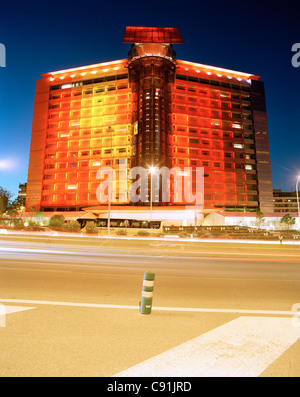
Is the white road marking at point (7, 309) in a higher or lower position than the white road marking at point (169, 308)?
higher

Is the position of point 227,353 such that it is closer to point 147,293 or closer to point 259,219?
point 147,293

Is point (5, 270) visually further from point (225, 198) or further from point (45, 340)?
point (225, 198)

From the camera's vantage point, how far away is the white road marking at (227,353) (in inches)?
103

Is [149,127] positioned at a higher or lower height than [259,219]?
higher

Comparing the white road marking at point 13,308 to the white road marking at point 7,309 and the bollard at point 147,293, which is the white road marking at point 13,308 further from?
the bollard at point 147,293

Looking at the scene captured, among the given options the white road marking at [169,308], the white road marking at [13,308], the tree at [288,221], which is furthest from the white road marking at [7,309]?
the tree at [288,221]

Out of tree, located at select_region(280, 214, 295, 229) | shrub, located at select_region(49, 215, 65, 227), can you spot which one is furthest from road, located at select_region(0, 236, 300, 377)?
tree, located at select_region(280, 214, 295, 229)

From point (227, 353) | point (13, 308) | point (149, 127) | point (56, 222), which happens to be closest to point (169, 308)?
point (227, 353)

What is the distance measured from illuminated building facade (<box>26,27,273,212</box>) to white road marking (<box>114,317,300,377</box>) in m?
53.1

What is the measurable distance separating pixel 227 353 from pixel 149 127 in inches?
2226

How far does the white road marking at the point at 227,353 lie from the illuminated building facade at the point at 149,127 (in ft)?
174

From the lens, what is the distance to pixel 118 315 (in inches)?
170

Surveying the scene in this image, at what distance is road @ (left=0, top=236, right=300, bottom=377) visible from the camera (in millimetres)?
2791

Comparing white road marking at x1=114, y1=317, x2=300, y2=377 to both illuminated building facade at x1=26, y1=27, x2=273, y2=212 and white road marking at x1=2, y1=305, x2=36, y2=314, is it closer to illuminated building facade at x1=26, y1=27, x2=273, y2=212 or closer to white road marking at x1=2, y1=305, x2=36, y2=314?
white road marking at x1=2, y1=305, x2=36, y2=314
